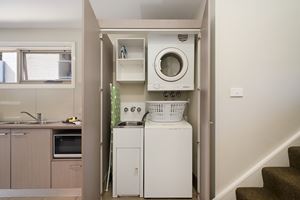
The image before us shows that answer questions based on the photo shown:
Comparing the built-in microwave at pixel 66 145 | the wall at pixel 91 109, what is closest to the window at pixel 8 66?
the built-in microwave at pixel 66 145

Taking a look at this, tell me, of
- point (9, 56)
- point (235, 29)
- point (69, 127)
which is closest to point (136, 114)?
point (69, 127)

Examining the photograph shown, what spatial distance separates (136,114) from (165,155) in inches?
35.4

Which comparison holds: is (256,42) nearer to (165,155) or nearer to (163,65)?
(163,65)

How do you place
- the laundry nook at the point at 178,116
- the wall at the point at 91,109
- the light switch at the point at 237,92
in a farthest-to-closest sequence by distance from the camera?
the light switch at the point at 237,92, the laundry nook at the point at 178,116, the wall at the point at 91,109

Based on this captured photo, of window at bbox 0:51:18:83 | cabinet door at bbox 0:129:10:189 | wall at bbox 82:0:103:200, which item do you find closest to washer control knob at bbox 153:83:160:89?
wall at bbox 82:0:103:200

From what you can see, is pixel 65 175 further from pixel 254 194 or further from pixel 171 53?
Answer: pixel 254 194

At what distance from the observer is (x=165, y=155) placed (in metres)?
2.21

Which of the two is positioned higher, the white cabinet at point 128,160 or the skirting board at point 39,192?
the white cabinet at point 128,160

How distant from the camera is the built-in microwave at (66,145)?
2.87 m

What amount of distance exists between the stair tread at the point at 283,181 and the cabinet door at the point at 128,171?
1300mm

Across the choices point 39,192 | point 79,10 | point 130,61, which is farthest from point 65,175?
point 79,10

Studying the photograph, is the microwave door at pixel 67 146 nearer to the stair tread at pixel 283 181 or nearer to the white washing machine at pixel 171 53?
the white washing machine at pixel 171 53

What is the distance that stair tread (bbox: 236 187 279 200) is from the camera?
175cm

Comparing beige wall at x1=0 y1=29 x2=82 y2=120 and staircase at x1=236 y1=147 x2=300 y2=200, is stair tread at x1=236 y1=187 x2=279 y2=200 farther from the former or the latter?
beige wall at x1=0 y1=29 x2=82 y2=120
